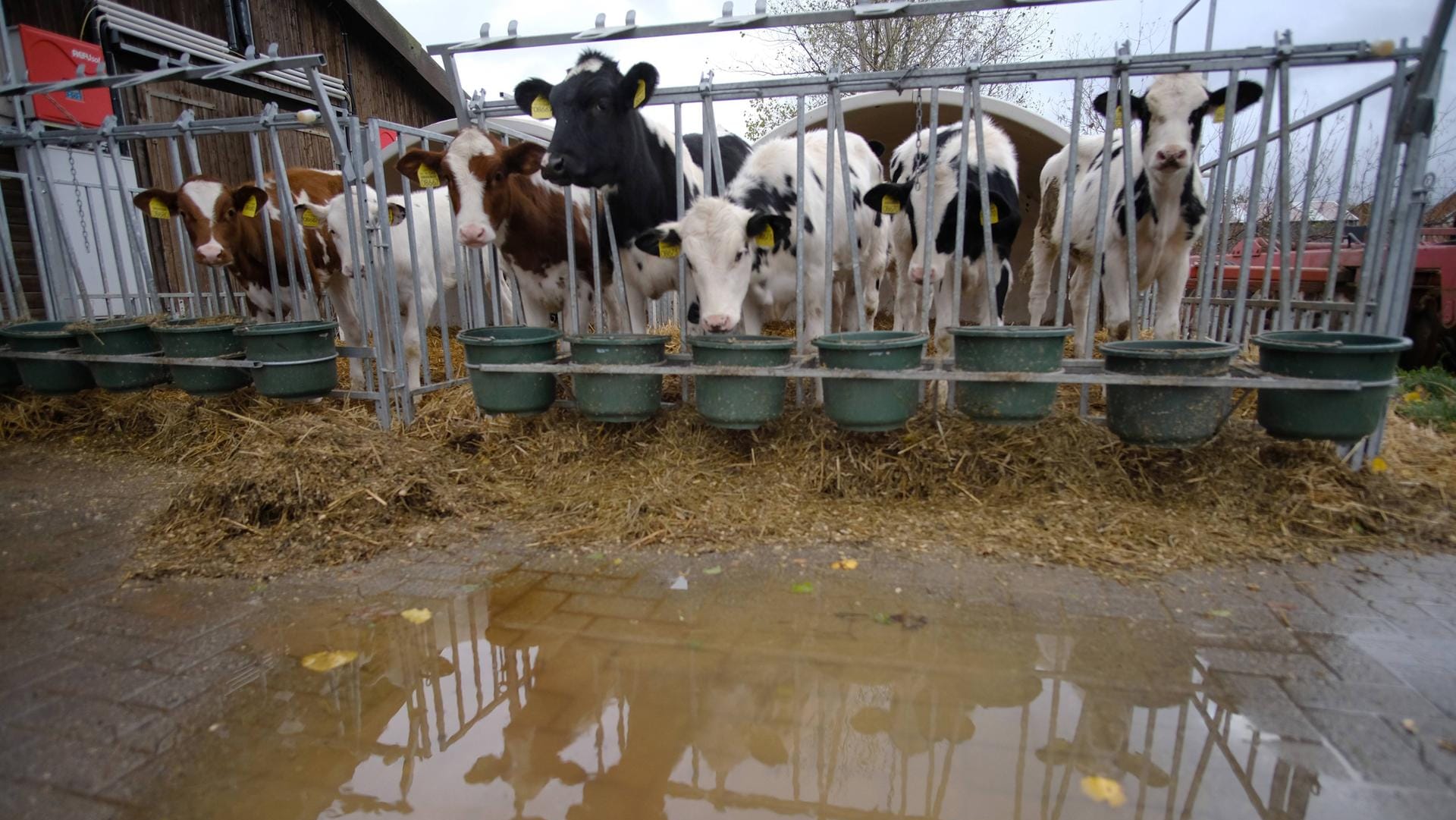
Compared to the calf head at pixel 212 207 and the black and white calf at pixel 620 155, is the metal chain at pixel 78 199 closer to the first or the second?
the calf head at pixel 212 207

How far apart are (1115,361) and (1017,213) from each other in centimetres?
180

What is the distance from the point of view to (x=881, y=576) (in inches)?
128

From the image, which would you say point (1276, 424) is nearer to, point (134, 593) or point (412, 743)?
point (412, 743)

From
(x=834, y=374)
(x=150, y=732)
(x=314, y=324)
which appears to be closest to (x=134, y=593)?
(x=150, y=732)

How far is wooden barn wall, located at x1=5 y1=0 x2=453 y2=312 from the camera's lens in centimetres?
880

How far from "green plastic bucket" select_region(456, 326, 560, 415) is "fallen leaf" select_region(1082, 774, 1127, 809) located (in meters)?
3.54

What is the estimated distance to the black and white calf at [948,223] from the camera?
4922 millimetres

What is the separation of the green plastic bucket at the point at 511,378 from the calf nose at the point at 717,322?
96cm

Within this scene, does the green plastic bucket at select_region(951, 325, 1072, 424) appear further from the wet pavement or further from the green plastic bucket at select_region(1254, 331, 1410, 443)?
the green plastic bucket at select_region(1254, 331, 1410, 443)

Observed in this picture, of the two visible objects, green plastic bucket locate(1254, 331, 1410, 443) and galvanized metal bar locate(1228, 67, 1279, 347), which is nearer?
green plastic bucket locate(1254, 331, 1410, 443)

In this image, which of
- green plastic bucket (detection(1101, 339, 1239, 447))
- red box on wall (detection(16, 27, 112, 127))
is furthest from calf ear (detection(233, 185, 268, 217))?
green plastic bucket (detection(1101, 339, 1239, 447))

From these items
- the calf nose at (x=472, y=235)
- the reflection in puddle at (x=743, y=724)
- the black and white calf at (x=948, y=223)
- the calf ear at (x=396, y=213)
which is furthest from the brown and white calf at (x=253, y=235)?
the black and white calf at (x=948, y=223)

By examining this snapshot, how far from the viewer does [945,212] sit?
520cm

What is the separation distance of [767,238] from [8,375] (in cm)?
623
